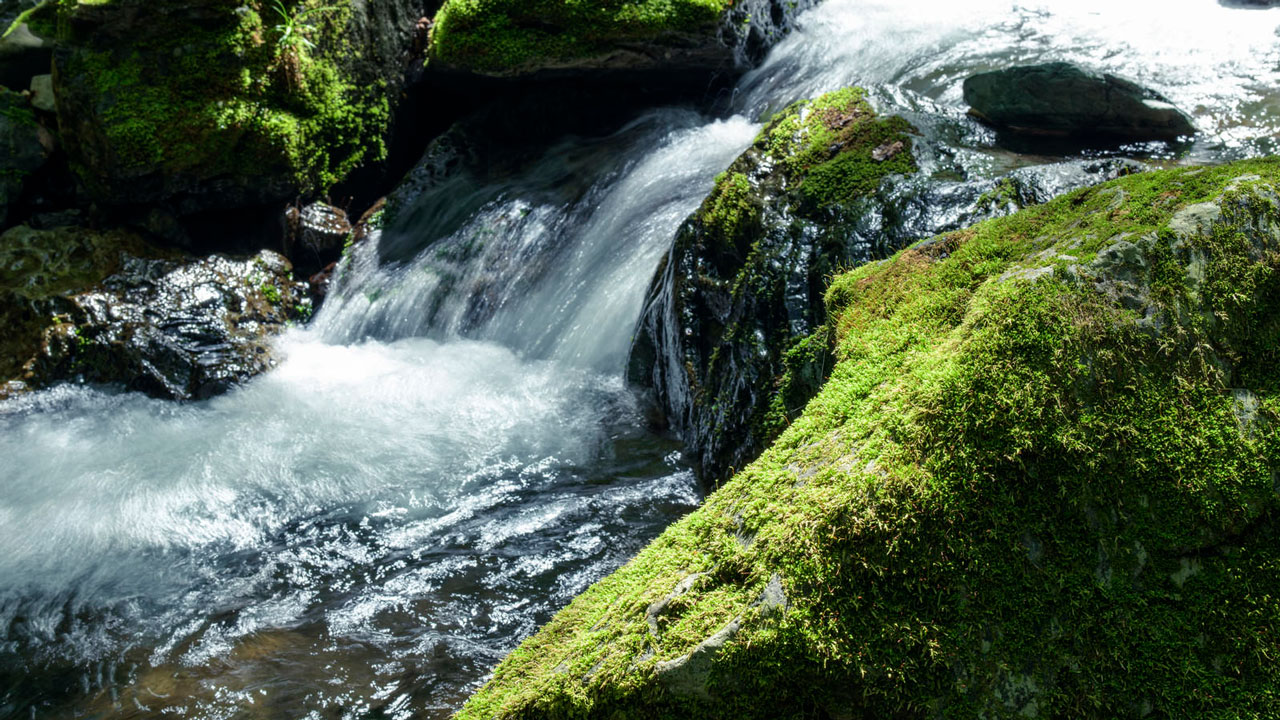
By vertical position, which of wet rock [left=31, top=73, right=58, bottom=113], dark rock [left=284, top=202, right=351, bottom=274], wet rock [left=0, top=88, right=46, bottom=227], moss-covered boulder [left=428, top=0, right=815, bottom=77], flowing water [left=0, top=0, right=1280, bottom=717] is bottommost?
flowing water [left=0, top=0, right=1280, bottom=717]

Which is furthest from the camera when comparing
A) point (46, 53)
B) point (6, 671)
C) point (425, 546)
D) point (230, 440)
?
point (46, 53)

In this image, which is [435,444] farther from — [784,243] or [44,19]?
[44,19]

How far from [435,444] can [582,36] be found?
5308mm

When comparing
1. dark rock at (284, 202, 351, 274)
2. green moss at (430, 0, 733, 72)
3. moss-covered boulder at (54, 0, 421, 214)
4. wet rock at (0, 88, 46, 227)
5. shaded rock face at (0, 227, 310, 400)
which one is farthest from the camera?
dark rock at (284, 202, 351, 274)

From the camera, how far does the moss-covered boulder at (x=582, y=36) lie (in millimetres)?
9430

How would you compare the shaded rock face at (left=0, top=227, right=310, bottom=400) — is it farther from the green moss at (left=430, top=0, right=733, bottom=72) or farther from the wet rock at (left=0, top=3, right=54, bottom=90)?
the green moss at (left=430, top=0, right=733, bottom=72)

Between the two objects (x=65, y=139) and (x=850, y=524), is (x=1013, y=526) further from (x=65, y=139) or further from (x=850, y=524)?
(x=65, y=139)

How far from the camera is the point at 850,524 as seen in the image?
2.37 metres

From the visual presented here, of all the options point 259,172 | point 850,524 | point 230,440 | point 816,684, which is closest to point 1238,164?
point 850,524

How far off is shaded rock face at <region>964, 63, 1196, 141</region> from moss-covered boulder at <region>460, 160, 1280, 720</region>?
464cm

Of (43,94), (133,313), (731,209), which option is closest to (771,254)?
(731,209)

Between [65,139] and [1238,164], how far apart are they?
11015mm

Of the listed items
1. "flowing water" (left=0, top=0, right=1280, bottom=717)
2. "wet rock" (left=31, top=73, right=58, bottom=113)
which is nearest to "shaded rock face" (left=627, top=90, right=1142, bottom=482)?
"flowing water" (left=0, top=0, right=1280, bottom=717)

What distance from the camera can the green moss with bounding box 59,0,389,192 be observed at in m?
8.81
